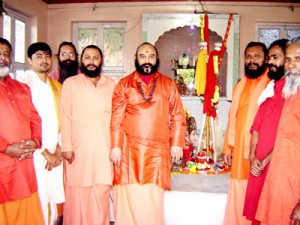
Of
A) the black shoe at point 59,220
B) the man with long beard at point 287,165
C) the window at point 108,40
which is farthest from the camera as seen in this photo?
the window at point 108,40

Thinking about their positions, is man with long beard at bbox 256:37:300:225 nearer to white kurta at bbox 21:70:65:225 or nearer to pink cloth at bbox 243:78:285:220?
pink cloth at bbox 243:78:285:220

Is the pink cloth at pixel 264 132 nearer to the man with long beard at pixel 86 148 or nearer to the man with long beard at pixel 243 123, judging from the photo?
the man with long beard at pixel 243 123

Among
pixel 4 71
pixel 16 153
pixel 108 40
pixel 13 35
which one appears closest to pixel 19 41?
pixel 13 35

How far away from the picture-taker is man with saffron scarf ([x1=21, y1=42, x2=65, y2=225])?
9.37ft

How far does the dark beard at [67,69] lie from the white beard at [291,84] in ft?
7.52

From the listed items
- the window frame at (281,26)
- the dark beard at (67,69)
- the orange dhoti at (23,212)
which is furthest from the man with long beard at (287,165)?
the window frame at (281,26)

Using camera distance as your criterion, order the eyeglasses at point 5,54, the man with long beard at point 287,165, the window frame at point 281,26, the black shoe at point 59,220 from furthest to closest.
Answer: the window frame at point 281,26 → the black shoe at point 59,220 → the eyeglasses at point 5,54 → the man with long beard at point 287,165

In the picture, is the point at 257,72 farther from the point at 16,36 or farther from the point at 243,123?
the point at 16,36

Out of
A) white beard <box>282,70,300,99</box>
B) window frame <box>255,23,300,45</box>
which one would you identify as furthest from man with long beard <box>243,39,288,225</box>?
window frame <box>255,23,300,45</box>

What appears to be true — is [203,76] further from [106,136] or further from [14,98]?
[14,98]

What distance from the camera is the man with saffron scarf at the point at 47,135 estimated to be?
112 inches

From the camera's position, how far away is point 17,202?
241cm

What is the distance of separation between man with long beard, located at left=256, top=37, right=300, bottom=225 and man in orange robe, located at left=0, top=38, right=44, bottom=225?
169 centimetres

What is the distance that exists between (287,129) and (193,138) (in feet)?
9.53
